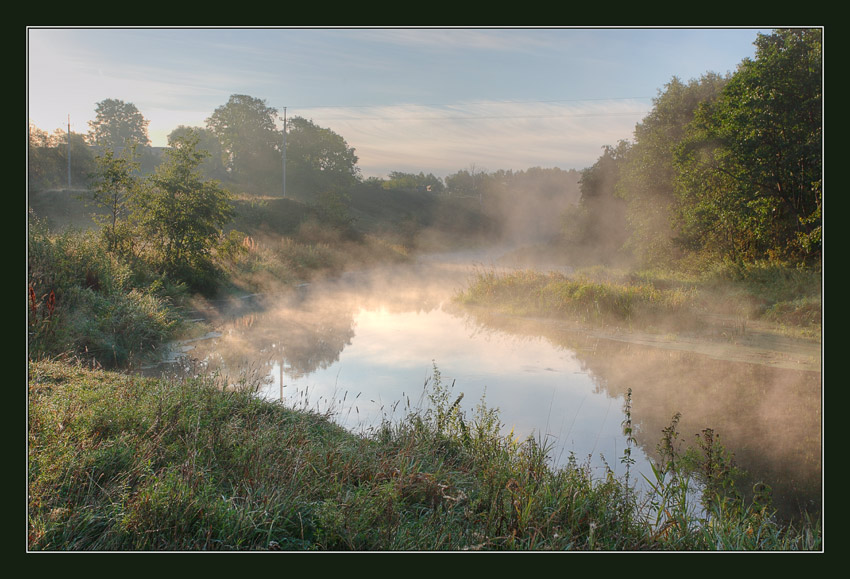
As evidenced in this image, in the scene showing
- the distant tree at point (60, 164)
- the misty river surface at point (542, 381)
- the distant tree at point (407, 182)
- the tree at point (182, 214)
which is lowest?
the misty river surface at point (542, 381)

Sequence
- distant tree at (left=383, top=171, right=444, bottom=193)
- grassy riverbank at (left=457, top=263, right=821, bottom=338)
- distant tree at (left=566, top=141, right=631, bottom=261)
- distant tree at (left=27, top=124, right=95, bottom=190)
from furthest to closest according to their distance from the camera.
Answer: distant tree at (left=383, top=171, right=444, bottom=193) < distant tree at (left=566, top=141, right=631, bottom=261) < distant tree at (left=27, top=124, right=95, bottom=190) < grassy riverbank at (left=457, top=263, right=821, bottom=338)

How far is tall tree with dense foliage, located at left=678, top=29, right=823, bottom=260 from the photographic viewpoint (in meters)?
12.4

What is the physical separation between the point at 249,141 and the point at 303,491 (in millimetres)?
27922

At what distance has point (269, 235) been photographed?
30.4 metres

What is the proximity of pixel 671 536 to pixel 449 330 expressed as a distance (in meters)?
9.30

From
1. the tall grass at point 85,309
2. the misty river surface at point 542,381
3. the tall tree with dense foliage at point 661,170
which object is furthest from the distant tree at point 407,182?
the tall grass at point 85,309

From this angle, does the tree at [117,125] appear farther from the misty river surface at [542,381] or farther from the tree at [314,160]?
the tree at [314,160]

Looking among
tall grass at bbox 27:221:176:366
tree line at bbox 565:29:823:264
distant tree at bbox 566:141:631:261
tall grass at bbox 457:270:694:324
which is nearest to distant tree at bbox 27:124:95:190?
tall grass at bbox 27:221:176:366

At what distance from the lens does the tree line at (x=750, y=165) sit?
41.2ft

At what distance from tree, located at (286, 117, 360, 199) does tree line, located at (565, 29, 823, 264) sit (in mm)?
21093

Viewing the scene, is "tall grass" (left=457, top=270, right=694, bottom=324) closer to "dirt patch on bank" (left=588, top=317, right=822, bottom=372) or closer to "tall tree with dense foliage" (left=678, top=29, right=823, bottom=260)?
"dirt patch on bank" (left=588, top=317, right=822, bottom=372)

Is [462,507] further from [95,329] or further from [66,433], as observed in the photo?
[95,329]

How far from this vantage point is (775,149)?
13.0m

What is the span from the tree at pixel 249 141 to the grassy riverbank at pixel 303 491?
15550 millimetres
